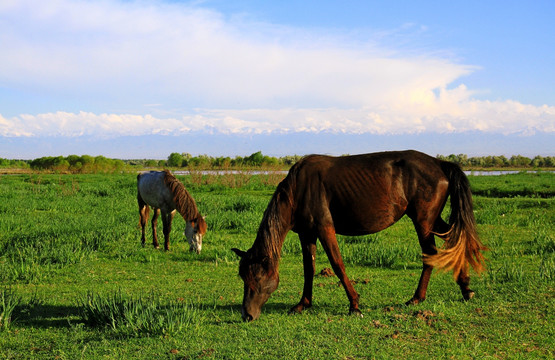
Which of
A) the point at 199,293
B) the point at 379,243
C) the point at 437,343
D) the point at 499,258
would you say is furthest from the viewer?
Answer: the point at 379,243

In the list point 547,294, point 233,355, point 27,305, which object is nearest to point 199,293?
point 27,305

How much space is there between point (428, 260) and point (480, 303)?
99 cm

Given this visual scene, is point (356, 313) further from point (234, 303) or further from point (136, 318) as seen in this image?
point (136, 318)

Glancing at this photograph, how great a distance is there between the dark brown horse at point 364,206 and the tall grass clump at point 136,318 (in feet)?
2.27

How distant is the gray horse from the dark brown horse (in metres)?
5.02

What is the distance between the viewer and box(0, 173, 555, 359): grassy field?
4.29m

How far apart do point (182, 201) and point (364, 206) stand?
20.9 ft

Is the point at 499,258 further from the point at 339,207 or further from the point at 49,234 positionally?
the point at 49,234

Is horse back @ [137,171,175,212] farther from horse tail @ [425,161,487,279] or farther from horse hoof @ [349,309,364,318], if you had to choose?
horse tail @ [425,161,487,279]

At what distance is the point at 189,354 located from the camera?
4.09 metres

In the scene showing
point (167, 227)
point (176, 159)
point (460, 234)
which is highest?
point (176, 159)

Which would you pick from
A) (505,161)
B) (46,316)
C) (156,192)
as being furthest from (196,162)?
(505,161)

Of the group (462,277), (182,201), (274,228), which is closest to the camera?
(274,228)

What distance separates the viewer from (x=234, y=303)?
6.10m
